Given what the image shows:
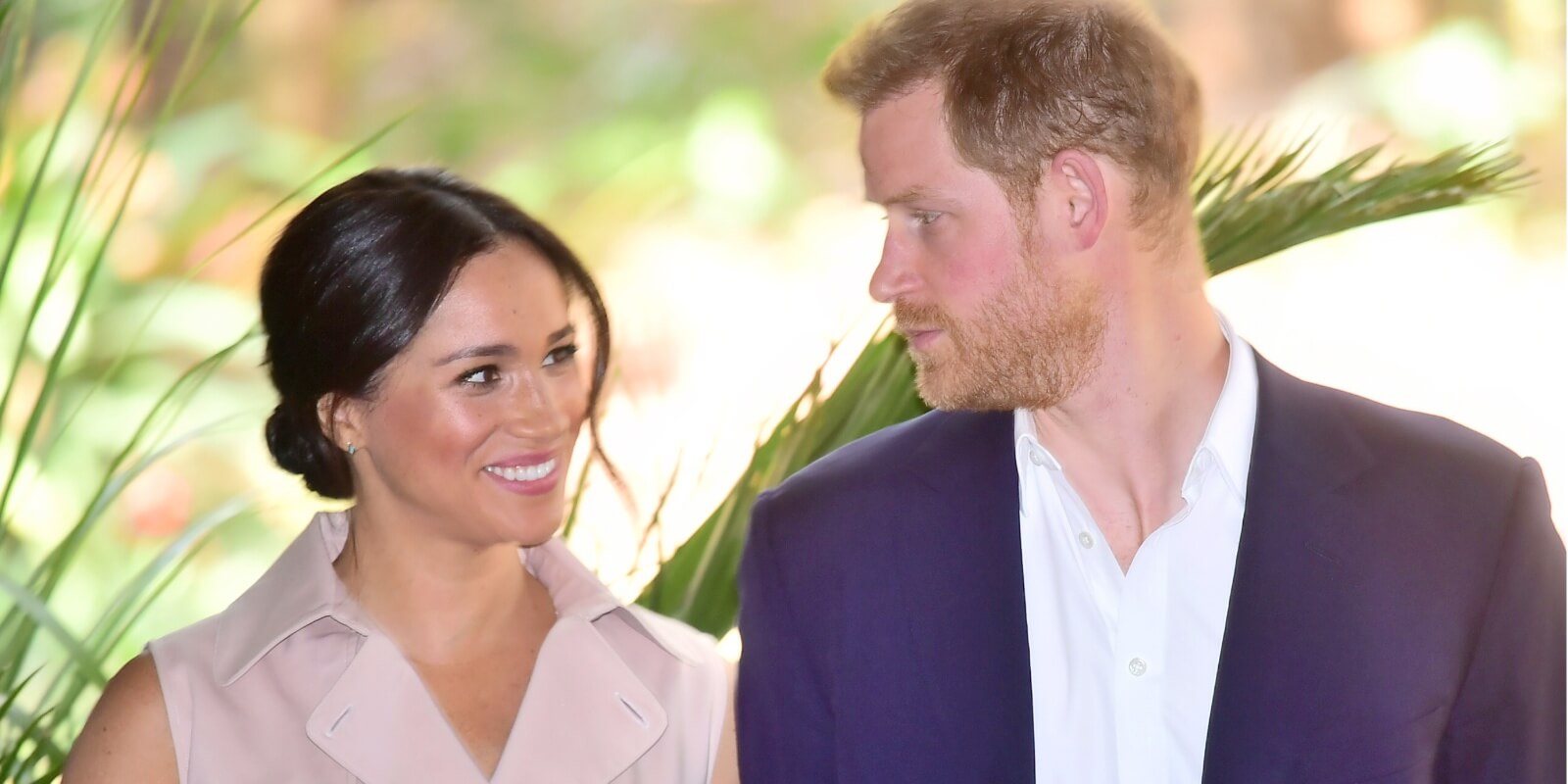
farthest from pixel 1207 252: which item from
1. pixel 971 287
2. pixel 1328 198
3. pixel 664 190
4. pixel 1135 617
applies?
pixel 664 190

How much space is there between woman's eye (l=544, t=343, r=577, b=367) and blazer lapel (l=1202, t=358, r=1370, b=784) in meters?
0.80

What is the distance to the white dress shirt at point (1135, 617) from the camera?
5.18ft

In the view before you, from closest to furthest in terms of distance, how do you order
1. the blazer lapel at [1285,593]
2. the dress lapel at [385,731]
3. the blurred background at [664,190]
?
the blazer lapel at [1285,593], the dress lapel at [385,731], the blurred background at [664,190]

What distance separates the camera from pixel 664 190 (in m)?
3.80

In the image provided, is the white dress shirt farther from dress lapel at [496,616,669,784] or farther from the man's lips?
dress lapel at [496,616,669,784]

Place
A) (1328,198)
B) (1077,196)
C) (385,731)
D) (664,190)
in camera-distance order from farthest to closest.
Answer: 1. (664,190)
2. (1328,198)
3. (385,731)
4. (1077,196)

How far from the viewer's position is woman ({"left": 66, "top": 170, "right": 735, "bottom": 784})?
1.78 meters

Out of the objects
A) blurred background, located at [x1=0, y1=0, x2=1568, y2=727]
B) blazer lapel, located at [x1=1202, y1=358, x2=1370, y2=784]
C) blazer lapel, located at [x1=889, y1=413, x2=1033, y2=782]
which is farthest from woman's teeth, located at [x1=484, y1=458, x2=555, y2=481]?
blurred background, located at [x1=0, y1=0, x2=1568, y2=727]

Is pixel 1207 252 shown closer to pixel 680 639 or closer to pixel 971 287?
pixel 971 287

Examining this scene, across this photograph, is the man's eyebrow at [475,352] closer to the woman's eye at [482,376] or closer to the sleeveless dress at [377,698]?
the woman's eye at [482,376]

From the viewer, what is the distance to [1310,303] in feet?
11.7

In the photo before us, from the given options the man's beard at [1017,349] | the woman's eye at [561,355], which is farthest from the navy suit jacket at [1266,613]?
the woman's eye at [561,355]

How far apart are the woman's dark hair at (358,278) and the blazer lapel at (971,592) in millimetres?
463

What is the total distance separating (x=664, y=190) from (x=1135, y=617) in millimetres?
2400
